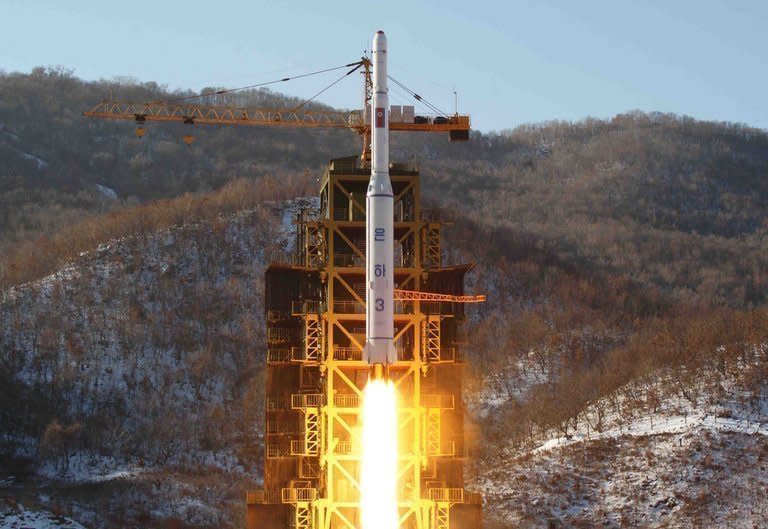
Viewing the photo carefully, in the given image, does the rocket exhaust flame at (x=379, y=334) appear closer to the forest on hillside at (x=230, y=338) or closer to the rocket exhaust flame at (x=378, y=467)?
the rocket exhaust flame at (x=378, y=467)

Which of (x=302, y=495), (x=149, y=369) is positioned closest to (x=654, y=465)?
(x=302, y=495)

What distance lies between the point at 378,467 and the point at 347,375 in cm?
872

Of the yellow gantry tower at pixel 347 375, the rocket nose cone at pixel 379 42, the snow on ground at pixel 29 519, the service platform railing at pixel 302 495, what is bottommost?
the snow on ground at pixel 29 519

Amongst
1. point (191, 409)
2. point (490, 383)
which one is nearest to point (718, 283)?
point (490, 383)

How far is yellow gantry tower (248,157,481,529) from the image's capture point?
70.6m

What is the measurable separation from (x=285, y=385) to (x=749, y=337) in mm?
56081

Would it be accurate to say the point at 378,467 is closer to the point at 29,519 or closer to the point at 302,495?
the point at 302,495

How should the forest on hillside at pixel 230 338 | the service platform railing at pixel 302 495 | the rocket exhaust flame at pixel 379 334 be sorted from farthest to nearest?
the forest on hillside at pixel 230 338 → the service platform railing at pixel 302 495 → the rocket exhaust flame at pixel 379 334

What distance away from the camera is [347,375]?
7431 cm

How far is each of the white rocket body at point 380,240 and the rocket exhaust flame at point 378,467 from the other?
4.39 meters

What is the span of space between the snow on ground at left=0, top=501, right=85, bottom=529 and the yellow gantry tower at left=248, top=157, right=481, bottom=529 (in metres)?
23.5

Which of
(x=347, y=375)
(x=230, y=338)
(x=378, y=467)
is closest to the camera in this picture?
(x=378, y=467)

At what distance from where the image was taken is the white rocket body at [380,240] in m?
61.4

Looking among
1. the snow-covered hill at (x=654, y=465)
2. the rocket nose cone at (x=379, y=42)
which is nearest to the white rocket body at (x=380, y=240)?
the rocket nose cone at (x=379, y=42)
